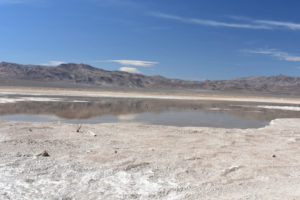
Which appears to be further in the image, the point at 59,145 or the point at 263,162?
the point at 59,145

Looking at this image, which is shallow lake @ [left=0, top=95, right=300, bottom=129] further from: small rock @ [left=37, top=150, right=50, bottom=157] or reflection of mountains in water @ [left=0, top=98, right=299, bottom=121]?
small rock @ [left=37, top=150, right=50, bottom=157]

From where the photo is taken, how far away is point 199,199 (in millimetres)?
5449

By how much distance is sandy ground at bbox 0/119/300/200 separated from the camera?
5.70 meters

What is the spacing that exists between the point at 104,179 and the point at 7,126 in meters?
7.47

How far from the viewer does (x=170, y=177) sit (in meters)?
6.60

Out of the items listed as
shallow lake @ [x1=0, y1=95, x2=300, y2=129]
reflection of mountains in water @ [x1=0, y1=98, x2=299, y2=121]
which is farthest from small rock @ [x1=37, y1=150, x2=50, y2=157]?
reflection of mountains in water @ [x1=0, y1=98, x2=299, y2=121]

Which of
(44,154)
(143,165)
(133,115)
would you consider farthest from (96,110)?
(143,165)

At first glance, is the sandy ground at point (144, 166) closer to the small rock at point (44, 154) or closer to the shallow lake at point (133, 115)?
the small rock at point (44, 154)

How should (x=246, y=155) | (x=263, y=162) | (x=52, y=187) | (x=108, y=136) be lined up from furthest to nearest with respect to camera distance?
1. (x=108, y=136)
2. (x=246, y=155)
3. (x=263, y=162)
4. (x=52, y=187)

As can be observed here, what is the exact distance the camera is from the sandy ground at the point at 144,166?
18.7 ft

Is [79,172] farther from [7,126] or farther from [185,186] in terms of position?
[7,126]

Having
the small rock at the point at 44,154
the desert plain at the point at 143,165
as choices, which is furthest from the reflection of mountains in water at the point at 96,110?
the small rock at the point at 44,154

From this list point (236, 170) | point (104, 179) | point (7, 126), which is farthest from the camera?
point (7, 126)

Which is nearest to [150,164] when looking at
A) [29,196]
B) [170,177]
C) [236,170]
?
[170,177]
